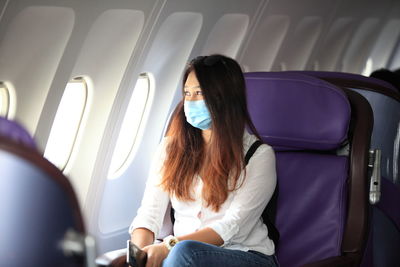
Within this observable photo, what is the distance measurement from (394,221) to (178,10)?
190 cm

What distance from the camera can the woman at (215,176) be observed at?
2643 mm

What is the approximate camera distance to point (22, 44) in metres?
3.17

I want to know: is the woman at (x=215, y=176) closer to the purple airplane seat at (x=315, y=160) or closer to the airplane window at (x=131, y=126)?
the purple airplane seat at (x=315, y=160)

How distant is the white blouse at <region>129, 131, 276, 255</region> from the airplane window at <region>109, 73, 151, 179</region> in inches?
74.1

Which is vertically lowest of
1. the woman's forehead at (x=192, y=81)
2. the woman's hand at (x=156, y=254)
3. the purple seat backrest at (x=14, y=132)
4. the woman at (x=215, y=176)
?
the woman's hand at (x=156, y=254)

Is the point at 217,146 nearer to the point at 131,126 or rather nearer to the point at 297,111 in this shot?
the point at 297,111

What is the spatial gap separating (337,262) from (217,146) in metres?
0.61

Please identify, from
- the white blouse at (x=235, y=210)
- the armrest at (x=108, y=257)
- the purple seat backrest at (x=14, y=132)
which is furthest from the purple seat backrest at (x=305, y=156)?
the purple seat backrest at (x=14, y=132)

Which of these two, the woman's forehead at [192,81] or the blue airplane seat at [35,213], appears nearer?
the blue airplane seat at [35,213]

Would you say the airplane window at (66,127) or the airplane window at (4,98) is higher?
the airplane window at (4,98)

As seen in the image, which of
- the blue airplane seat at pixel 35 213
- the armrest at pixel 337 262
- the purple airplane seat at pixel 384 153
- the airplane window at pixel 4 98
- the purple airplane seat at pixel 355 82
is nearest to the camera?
the blue airplane seat at pixel 35 213

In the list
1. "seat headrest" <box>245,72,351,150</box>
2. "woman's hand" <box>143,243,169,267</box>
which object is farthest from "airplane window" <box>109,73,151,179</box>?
"woman's hand" <box>143,243,169,267</box>

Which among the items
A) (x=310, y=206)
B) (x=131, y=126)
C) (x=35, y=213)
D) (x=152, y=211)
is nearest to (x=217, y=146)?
(x=152, y=211)

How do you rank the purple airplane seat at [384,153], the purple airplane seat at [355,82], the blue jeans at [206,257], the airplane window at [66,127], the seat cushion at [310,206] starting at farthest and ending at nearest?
the airplane window at [66,127], the purple airplane seat at [355,82], the purple airplane seat at [384,153], the seat cushion at [310,206], the blue jeans at [206,257]
